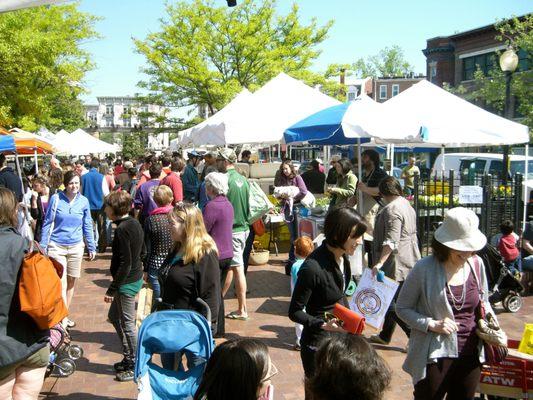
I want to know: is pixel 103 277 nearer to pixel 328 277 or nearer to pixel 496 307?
pixel 496 307

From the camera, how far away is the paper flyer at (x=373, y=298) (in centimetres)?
371

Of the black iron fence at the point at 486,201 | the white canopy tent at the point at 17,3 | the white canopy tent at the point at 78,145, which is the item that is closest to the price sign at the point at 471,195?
the black iron fence at the point at 486,201

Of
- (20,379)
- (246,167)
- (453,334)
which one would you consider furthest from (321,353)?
(246,167)

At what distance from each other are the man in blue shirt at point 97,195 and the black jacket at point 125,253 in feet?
22.2

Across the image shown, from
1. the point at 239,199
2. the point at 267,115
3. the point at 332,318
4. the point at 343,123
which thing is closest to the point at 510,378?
the point at 332,318

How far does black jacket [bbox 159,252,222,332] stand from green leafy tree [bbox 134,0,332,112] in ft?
70.7

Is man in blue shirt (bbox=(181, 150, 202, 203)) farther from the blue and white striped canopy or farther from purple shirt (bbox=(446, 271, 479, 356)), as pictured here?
purple shirt (bbox=(446, 271, 479, 356))

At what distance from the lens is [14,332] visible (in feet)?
9.73

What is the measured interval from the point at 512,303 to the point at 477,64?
37.1m

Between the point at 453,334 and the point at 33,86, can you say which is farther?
the point at 33,86

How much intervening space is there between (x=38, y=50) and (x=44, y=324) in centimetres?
1576

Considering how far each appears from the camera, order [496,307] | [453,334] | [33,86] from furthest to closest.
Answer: [33,86], [496,307], [453,334]

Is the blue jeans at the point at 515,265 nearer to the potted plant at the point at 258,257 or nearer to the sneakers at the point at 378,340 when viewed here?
the sneakers at the point at 378,340

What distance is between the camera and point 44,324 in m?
2.96
